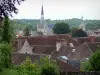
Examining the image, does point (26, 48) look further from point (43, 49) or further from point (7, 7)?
point (7, 7)

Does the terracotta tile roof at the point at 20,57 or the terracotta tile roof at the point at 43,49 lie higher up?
the terracotta tile roof at the point at 20,57

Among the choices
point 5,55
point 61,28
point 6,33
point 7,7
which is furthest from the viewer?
point 61,28

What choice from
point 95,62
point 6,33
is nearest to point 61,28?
point 6,33

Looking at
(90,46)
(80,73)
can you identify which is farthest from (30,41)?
(80,73)

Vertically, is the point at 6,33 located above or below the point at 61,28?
above

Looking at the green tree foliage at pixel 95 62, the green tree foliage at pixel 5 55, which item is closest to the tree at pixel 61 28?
the green tree foliage at pixel 95 62

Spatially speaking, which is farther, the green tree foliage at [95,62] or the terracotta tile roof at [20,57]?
the terracotta tile roof at [20,57]

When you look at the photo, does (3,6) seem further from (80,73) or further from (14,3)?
(80,73)

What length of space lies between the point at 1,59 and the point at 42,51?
93.1 ft

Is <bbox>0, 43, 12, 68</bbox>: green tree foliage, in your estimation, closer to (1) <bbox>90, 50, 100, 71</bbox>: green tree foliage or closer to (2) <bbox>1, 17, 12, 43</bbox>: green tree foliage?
(2) <bbox>1, 17, 12, 43</bbox>: green tree foliage

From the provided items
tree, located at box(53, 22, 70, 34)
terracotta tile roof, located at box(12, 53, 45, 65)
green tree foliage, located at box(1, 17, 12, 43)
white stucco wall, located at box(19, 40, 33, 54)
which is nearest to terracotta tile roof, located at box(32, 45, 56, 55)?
white stucco wall, located at box(19, 40, 33, 54)

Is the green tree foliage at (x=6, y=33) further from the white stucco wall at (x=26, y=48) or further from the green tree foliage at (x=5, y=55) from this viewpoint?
the white stucco wall at (x=26, y=48)

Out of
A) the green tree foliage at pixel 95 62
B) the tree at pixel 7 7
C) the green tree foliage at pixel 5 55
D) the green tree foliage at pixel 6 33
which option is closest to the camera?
the tree at pixel 7 7

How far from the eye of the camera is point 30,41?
4925cm
